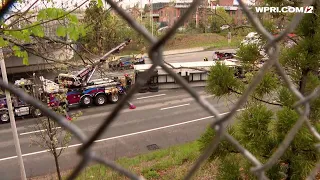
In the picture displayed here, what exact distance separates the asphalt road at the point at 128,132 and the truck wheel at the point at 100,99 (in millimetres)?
171

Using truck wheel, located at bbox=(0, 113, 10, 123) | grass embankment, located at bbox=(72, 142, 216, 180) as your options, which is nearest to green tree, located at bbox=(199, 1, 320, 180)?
grass embankment, located at bbox=(72, 142, 216, 180)

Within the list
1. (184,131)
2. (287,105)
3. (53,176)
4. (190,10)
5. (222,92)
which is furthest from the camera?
(184,131)

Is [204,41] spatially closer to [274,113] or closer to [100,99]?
[100,99]

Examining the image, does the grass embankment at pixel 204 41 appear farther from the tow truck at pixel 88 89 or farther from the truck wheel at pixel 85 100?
the truck wheel at pixel 85 100

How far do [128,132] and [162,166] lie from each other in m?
1.91

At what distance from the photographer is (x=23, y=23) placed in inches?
93.2

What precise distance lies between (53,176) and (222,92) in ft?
12.8

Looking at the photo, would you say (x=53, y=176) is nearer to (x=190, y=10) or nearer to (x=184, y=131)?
(x=184, y=131)

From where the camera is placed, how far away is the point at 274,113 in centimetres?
255

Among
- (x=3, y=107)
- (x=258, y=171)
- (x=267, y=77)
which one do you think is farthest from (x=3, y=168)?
(x=258, y=171)

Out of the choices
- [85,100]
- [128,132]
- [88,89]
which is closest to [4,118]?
[85,100]

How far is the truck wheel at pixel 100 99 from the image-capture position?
895 centimetres

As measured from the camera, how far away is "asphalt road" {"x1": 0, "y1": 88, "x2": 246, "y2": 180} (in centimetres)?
612

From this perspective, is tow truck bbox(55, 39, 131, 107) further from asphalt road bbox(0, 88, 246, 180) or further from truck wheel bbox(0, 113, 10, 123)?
truck wheel bbox(0, 113, 10, 123)
